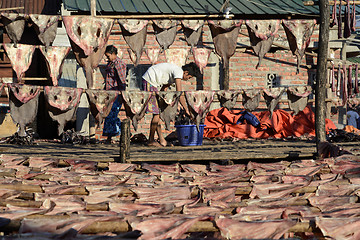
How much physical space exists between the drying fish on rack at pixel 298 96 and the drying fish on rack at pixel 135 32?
2.07m

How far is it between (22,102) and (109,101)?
1.03 metres

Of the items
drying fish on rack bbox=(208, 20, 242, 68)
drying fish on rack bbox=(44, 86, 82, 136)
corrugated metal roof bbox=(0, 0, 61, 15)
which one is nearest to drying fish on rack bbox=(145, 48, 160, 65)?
corrugated metal roof bbox=(0, 0, 61, 15)

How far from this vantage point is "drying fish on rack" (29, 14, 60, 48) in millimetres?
6348

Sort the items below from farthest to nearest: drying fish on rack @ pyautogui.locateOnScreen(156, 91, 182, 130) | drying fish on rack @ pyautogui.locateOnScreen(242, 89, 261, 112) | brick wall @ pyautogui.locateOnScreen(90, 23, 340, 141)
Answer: brick wall @ pyautogui.locateOnScreen(90, 23, 340, 141) → drying fish on rack @ pyautogui.locateOnScreen(242, 89, 261, 112) → drying fish on rack @ pyautogui.locateOnScreen(156, 91, 182, 130)

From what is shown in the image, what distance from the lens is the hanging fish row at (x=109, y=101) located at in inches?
240

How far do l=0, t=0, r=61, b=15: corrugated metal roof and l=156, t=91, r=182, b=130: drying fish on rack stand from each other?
24.4ft

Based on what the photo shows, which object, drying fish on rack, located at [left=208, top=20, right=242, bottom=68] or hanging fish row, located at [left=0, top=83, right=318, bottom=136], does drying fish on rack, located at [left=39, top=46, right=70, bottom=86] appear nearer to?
hanging fish row, located at [left=0, top=83, right=318, bottom=136]

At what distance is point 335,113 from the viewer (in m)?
12.1

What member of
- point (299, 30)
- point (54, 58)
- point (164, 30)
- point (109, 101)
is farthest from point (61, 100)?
point (299, 30)

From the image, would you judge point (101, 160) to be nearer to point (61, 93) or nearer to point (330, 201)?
point (61, 93)

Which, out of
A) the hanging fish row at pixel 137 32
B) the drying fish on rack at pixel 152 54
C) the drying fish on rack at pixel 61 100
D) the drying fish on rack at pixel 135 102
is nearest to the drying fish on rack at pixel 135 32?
the hanging fish row at pixel 137 32

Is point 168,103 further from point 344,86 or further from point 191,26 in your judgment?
point 344,86

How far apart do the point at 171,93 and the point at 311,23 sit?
211 centimetres

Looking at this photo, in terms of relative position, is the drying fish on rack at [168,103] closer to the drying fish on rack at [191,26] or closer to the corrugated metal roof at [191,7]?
the drying fish on rack at [191,26]
